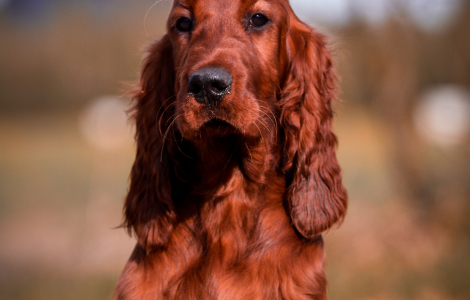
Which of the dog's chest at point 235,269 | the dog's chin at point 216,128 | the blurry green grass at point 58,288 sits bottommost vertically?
the blurry green grass at point 58,288

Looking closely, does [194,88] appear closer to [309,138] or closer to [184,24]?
[184,24]

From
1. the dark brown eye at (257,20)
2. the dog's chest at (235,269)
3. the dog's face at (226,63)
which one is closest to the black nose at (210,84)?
the dog's face at (226,63)

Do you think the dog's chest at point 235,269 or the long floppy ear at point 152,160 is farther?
the long floppy ear at point 152,160

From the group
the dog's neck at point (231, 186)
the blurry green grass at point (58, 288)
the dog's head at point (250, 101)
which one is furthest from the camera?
the blurry green grass at point (58, 288)

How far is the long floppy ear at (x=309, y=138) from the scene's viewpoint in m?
1.98

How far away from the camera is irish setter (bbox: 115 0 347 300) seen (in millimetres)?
1817

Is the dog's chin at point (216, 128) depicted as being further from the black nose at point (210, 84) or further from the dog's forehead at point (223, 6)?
the dog's forehead at point (223, 6)

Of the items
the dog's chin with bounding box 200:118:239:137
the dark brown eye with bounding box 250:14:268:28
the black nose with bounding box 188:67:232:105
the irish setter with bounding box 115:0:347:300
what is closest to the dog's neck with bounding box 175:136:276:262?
the irish setter with bounding box 115:0:347:300

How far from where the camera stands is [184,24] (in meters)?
2.06

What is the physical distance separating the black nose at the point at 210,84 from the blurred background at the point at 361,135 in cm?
252

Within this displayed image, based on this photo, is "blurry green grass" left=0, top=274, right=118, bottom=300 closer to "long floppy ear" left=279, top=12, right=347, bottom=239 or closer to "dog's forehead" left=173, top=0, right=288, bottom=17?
"long floppy ear" left=279, top=12, right=347, bottom=239

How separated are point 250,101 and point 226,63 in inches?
6.7

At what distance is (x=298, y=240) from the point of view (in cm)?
194

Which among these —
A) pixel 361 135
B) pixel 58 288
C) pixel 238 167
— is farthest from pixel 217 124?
pixel 361 135
